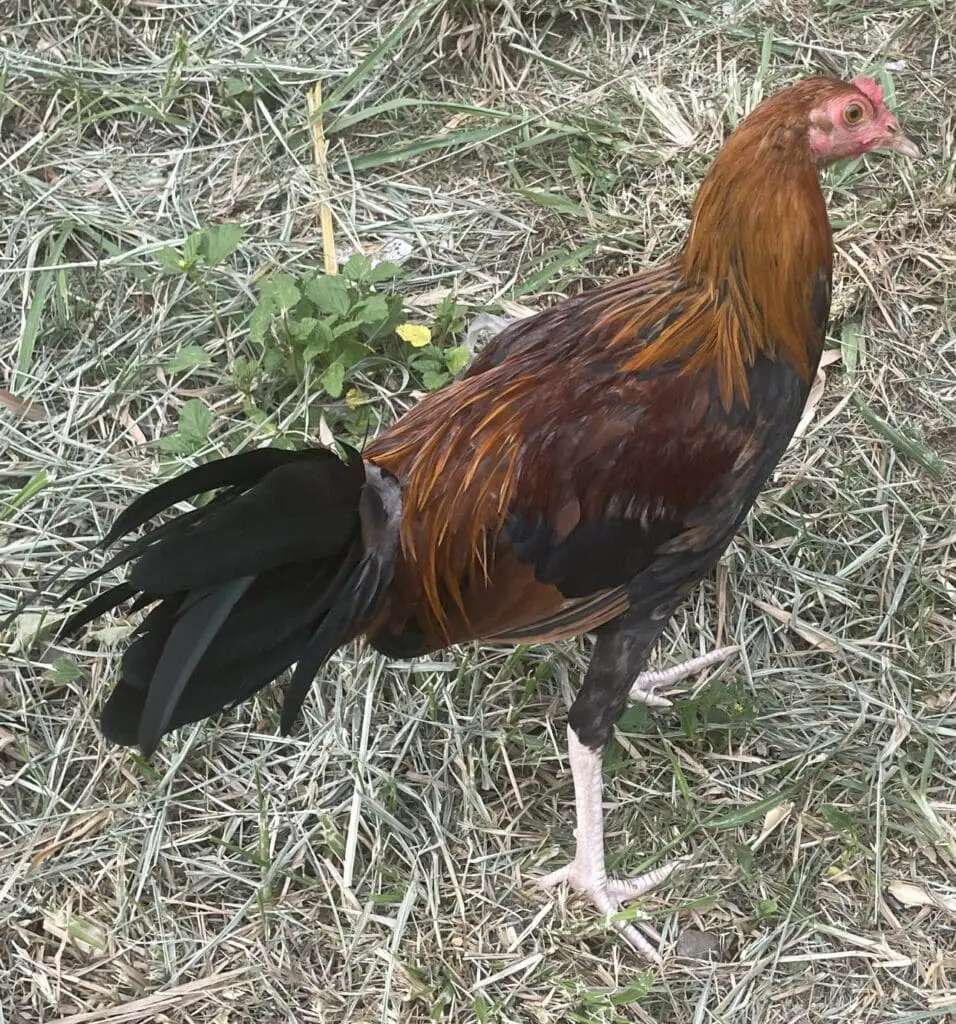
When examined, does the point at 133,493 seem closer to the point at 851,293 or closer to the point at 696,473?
the point at 696,473

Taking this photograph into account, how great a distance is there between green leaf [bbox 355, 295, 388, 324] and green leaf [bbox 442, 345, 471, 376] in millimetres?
200

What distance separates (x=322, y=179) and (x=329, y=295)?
0.62 m

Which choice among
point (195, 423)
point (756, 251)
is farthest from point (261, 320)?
point (756, 251)

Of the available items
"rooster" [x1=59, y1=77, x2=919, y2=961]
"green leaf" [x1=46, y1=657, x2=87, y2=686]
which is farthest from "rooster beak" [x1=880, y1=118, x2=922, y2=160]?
"green leaf" [x1=46, y1=657, x2=87, y2=686]

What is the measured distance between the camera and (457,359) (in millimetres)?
2672

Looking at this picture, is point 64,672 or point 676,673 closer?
point 64,672

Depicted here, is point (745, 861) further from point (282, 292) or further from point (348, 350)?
point (282, 292)

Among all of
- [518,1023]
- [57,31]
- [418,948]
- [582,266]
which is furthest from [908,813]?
[57,31]

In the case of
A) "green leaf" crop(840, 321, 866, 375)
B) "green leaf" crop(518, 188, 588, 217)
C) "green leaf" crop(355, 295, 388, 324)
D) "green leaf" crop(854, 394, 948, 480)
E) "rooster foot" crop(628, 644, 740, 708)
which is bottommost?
"rooster foot" crop(628, 644, 740, 708)

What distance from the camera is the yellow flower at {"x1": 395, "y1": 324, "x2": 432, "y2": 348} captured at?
265 cm

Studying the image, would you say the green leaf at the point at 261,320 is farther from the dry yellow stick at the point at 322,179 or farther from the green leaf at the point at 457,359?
the green leaf at the point at 457,359

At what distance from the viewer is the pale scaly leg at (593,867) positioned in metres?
2.07

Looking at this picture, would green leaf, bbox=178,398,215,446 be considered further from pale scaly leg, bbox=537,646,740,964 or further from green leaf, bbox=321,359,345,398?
pale scaly leg, bbox=537,646,740,964

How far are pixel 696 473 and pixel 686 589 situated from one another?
0.30 metres
